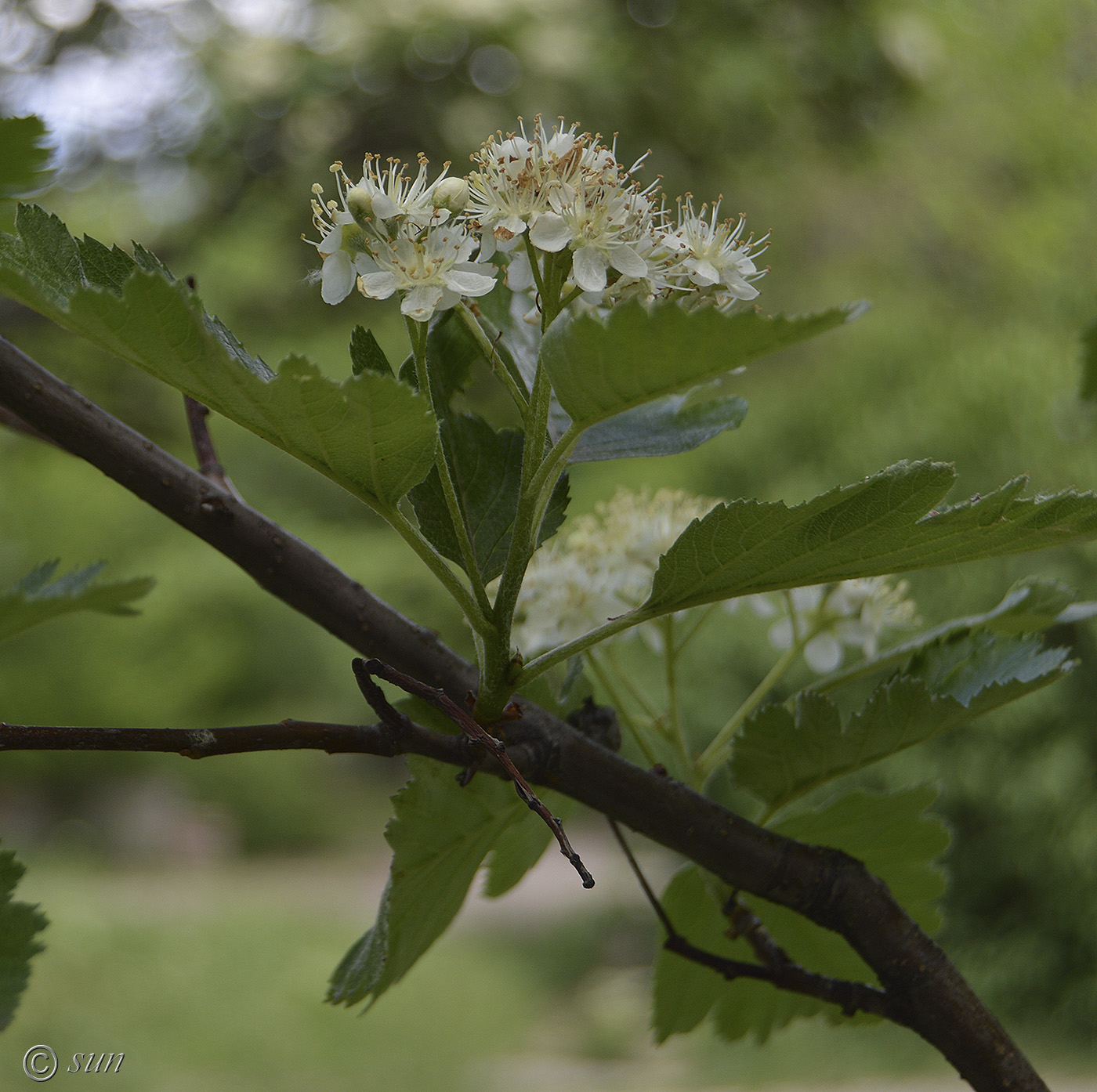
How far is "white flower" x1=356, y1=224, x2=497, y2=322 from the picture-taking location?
9.3 inches

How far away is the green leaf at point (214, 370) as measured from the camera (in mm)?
179

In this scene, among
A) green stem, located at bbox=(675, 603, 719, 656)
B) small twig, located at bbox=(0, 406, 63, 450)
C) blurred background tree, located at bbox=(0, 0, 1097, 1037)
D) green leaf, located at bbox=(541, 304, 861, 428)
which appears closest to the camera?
green leaf, located at bbox=(541, 304, 861, 428)

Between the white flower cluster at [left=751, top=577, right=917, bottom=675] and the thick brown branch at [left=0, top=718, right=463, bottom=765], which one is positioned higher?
the white flower cluster at [left=751, top=577, right=917, bottom=675]

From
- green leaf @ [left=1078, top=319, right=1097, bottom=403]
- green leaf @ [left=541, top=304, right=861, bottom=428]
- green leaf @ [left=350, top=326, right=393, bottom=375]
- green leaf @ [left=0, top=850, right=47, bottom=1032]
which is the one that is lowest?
green leaf @ [left=0, top=850, right=47, bottom=1032]

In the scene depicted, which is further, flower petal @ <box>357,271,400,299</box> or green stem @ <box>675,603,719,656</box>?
green stem @ <box>675,603,719,656</box>

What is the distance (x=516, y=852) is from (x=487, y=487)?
133 mm

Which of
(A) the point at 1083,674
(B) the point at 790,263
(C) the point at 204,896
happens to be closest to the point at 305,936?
(C) the point at 204,896

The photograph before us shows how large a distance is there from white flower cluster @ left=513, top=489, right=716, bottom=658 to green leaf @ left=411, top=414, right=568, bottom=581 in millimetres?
159

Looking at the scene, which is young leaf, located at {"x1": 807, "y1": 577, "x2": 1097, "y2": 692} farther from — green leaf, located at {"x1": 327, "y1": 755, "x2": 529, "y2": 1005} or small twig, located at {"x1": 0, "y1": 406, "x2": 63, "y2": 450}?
small twig, located at {"x1": 0, "y1": 406, "x2": 63, "y2": 450}

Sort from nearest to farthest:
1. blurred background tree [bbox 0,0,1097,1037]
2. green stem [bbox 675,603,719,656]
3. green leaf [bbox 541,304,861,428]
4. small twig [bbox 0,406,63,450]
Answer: green leaf [bbox 541,304,861,428] → small twig [bbox 0,406,63,450] → green stem [bbox 675,603,719,656] → blurred background tree [bbox 0,0,1097,1037]

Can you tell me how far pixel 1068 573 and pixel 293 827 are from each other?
4377mm

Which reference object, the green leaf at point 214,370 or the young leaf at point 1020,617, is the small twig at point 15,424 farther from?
the young leaf at point 1020,617

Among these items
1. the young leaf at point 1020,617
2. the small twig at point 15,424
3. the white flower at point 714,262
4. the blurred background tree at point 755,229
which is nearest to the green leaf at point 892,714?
the young leaf at point 1020,617

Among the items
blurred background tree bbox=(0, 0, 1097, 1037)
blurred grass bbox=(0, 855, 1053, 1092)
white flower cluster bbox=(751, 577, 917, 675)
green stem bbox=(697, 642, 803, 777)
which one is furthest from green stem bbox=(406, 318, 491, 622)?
blurred grass bbox=(0, 855, 1053, 1092)
